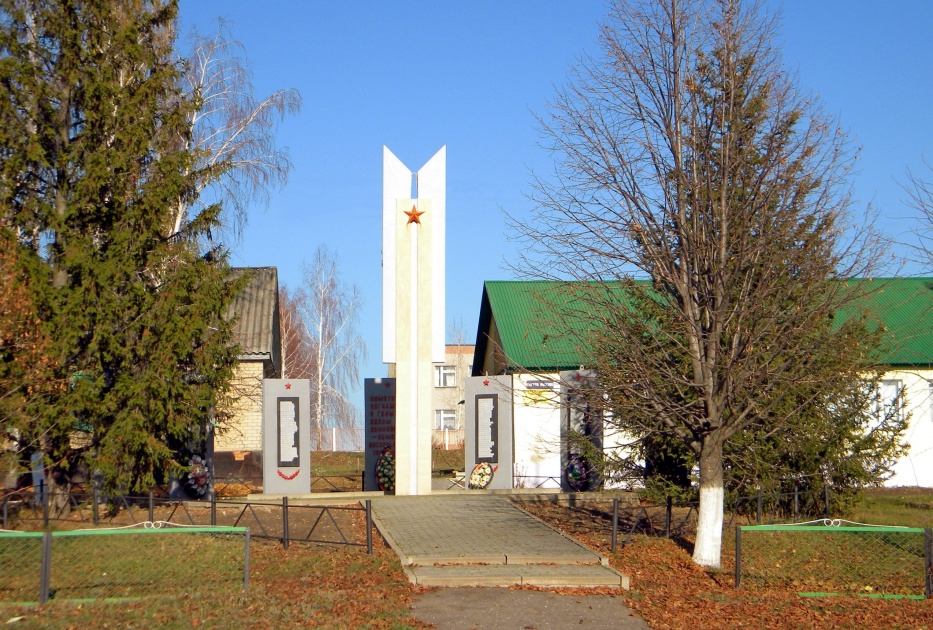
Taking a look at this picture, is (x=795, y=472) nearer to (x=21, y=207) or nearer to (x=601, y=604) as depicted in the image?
(x=601, y=604)

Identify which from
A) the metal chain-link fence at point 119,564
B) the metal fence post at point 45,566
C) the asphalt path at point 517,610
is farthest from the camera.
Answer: the metal chain-link fence at point 119,564

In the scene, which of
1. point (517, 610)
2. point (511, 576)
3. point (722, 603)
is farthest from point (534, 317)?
point (517, 610)

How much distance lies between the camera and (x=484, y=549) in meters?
13.4

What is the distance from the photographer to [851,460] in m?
16.9

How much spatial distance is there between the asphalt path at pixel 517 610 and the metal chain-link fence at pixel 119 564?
231 cm

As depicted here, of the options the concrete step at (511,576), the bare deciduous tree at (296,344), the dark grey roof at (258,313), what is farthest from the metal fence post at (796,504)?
the bare deciduous tree at (296,344)

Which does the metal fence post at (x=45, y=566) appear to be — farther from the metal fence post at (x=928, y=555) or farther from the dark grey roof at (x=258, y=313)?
the dark grey roof at (x=258, y=313)

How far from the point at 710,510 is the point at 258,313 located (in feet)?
59.9

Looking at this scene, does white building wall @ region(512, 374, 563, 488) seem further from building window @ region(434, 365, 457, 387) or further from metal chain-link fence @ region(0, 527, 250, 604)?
building window @ region(434, 365, 457, 387)

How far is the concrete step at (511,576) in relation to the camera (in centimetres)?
1157

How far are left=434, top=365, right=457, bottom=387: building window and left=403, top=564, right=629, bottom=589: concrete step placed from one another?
4342 centimetres

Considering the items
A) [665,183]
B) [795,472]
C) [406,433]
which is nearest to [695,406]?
[665,183]

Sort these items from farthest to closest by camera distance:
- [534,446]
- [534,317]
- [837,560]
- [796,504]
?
[534,446], [534,317], [796,504], [837,560]

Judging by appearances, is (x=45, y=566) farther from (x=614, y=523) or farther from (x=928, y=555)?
(x=928, y=555)
